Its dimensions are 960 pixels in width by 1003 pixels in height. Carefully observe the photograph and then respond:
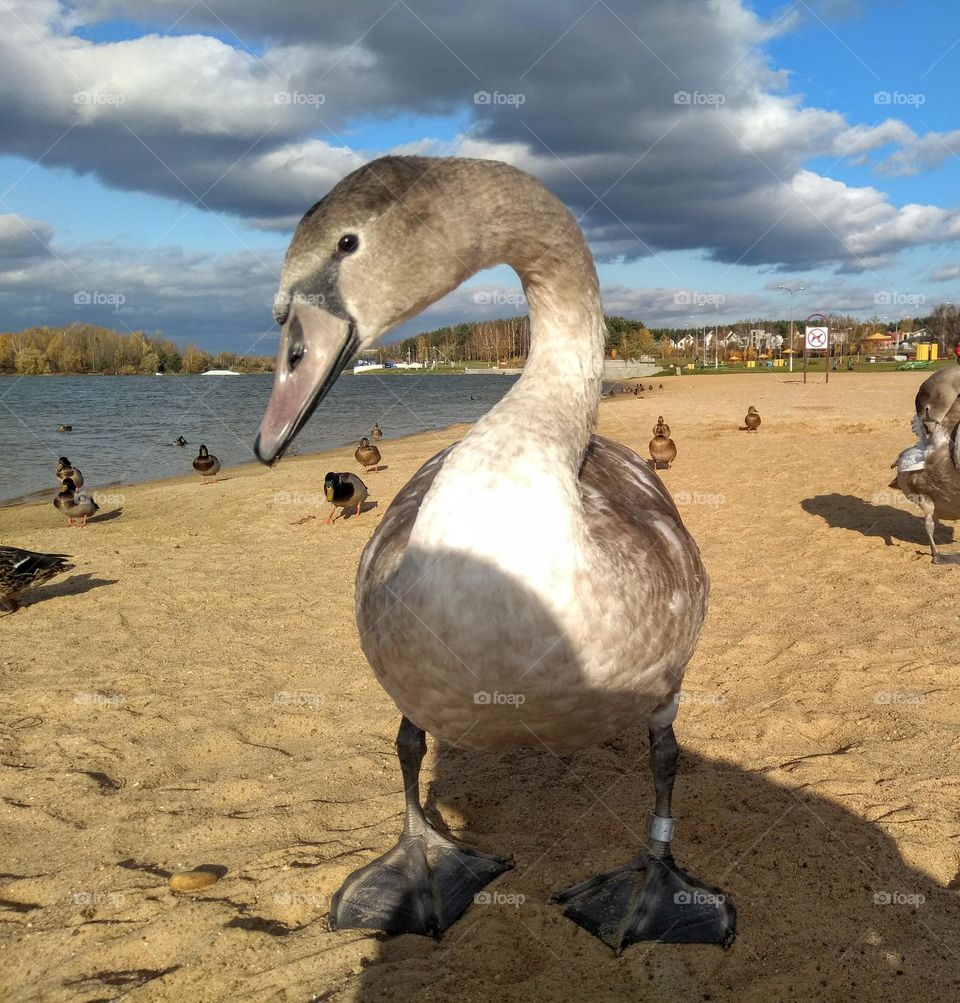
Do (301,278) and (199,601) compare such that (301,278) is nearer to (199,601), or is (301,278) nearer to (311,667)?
(311,667)

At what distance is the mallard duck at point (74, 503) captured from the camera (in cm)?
1279

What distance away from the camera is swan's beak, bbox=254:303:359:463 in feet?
7.64

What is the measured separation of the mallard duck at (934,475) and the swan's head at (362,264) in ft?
22.9

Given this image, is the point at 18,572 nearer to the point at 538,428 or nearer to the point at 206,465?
the point at 538,428

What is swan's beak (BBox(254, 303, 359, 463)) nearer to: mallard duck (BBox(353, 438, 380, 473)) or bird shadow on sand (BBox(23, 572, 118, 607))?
bird shadow on sand (BBox(23, 572, 118, 607))

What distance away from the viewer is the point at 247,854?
3.48 metres

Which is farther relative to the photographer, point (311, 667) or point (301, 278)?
point (311, 667)

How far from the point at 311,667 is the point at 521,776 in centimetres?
237

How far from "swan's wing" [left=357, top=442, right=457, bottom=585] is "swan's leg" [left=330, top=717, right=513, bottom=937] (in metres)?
0.79

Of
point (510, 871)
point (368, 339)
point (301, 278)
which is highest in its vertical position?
point (301, 278)

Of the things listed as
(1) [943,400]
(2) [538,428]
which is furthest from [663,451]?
(2) [538,428]

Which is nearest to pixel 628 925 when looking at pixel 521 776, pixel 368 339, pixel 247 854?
pixel 521 776

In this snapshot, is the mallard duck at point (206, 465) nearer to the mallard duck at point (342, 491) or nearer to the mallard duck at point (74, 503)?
the mallard duck at point (74, 503)

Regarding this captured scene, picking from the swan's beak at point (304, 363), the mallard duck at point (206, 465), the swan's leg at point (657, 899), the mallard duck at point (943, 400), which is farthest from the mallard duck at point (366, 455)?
the swan's beak at point (304, 363)
